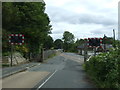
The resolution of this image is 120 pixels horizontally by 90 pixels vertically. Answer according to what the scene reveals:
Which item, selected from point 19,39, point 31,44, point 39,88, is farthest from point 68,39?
point 39,88

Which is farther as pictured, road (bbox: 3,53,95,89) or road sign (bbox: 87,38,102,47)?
road sign (bbox: 87,38,102,47)

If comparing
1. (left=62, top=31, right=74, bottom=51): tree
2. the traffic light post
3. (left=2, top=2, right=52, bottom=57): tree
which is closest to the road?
the traffic light post

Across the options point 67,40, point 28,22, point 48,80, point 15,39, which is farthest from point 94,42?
point 67,40

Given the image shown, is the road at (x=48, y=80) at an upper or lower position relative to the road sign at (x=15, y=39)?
lower

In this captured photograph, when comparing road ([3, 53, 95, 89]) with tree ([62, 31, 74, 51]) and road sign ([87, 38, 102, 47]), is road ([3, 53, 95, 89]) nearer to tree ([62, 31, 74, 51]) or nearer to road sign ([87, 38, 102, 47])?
road sign ([87, 38, 102, 47])

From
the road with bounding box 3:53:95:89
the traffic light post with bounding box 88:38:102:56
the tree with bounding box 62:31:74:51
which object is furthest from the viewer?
the tree with bounding box 62:31:74:51

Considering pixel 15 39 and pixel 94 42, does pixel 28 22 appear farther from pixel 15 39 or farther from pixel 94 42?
pixel 94 42

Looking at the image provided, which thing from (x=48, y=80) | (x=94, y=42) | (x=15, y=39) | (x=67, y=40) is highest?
(x=67, y=40)

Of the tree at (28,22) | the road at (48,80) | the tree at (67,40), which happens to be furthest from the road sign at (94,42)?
the tree at (67,40)

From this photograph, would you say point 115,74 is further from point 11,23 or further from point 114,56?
point 11,23

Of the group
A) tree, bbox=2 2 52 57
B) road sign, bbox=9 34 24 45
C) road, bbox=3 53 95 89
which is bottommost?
road, bbox=3 53 95 89

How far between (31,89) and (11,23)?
810 inches

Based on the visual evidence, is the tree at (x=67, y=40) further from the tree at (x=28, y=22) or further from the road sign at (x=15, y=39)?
the road sign at (x=15, y=39)

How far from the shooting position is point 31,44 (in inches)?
1511
